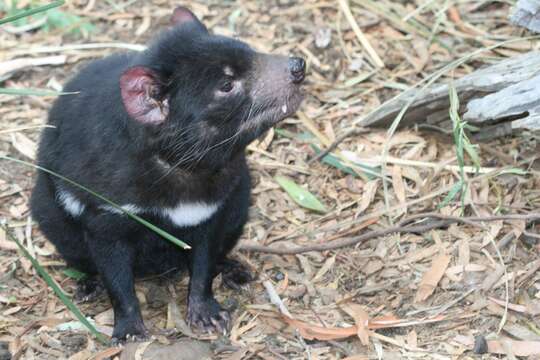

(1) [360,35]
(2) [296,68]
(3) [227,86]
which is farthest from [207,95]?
(1) [360,35]

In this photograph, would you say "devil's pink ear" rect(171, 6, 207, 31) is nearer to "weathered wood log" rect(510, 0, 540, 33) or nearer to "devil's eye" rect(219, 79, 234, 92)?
"devil's eye" rect(219, 79, 234, 92)

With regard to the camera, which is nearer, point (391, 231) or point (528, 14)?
point (528, 14)

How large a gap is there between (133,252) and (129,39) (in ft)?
7.10

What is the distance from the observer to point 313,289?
409 centimetres

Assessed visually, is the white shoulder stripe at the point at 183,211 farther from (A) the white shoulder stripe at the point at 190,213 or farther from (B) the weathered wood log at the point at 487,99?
(B) the weathered wood log at the point at 487,99

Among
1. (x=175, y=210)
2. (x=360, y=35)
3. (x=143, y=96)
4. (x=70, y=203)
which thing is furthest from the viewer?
(x=360, y=35)

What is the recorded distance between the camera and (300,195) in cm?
464

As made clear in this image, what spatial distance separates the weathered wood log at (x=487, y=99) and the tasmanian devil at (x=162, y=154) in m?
0.96

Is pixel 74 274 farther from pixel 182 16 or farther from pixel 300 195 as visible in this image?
pixel 182 16

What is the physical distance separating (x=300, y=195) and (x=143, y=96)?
1525 millimetres

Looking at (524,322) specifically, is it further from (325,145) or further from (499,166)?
(325,145)

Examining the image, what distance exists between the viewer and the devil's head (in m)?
3.37

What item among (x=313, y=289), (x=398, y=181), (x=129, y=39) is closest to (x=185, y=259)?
(x=313, y=289)

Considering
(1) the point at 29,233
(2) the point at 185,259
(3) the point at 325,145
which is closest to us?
(2) the point at 185,259
